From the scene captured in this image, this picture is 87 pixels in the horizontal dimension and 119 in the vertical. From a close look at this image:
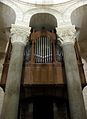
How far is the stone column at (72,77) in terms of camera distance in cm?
648

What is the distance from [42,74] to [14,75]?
1283 millimetres

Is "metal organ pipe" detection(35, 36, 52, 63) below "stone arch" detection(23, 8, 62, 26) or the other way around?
below

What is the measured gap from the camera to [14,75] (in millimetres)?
7422

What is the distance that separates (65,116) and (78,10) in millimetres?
5634

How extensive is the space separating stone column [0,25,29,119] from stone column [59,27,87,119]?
1819 mm

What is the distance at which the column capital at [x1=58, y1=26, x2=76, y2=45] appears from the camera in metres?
8.88

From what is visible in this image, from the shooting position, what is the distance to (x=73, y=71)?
7574mm

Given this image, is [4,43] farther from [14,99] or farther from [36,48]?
[14,99]

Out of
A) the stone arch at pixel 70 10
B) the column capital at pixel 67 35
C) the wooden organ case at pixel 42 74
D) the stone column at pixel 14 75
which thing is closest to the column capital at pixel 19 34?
the stone column at pixel 14 75

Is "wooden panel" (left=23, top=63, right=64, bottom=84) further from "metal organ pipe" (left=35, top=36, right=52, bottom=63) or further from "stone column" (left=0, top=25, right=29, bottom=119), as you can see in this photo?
"stone column" (left=0, top=25, right=29, bottom=119)

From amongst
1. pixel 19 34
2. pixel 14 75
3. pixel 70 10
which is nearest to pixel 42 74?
pixel 14 75

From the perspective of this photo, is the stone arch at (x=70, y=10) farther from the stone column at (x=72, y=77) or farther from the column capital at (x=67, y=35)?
the stone column at (x=72, y=77)

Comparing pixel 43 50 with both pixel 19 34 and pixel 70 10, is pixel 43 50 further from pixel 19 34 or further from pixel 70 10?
pixel 70 10

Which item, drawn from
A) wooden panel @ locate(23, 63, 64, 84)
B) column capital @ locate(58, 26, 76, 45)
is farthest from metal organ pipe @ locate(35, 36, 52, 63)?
column capital @ locate(58, 26, 76, 45)
